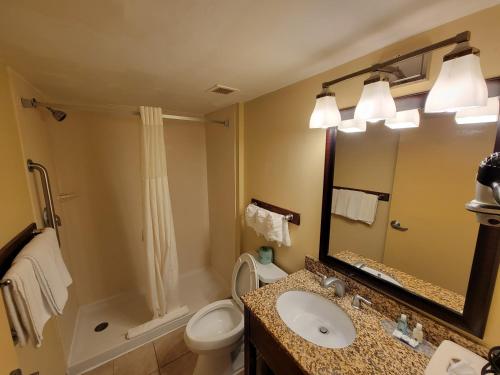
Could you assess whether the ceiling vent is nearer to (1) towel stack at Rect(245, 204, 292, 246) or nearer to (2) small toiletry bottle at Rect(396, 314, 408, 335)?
(1) towel stack at Rect(245, 204, 292, 246)

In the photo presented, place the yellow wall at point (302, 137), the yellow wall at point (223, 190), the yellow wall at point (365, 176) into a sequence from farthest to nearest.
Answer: the yellow wall at point (223, 190) → the yellow wall at point (365, 176) → the yellow wall at point (302, 137)

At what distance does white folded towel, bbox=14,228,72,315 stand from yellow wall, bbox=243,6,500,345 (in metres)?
1.42

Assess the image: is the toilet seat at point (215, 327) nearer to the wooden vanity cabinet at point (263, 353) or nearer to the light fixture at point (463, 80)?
the wooden vanity cabinet at point (263, 353)

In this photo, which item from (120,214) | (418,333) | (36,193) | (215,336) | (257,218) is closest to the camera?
(418,333)

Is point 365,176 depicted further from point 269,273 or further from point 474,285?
point 269,273

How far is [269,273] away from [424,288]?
0.99 m

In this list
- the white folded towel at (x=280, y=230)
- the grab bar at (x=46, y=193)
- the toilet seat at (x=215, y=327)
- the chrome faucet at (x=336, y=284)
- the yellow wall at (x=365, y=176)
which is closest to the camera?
the yellow wall at (x=365, y=176)

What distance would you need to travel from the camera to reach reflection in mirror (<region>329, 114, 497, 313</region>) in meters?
0.83

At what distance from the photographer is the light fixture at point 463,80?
0.64 m

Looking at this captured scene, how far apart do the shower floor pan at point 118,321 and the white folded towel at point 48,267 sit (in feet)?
3.36

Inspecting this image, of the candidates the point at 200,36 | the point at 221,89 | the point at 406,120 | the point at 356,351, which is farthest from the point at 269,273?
the point at 200,36

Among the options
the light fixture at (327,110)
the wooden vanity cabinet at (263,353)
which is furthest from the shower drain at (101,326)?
the light fixture at (327,110)

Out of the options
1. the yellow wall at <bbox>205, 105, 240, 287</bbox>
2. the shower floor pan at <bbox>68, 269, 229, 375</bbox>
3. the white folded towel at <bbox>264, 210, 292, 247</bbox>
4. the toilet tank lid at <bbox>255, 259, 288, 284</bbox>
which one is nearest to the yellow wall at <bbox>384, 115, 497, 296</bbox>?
the white folded towel at <bbox>264, 210, 292, 247</bbox>

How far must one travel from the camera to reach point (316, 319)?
1.22 meters
